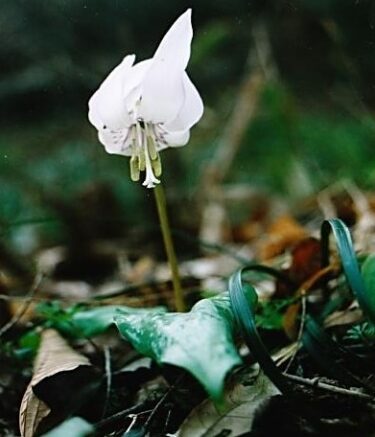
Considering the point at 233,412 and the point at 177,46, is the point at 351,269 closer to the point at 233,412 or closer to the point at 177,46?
the point at 233,412

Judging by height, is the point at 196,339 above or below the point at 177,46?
below

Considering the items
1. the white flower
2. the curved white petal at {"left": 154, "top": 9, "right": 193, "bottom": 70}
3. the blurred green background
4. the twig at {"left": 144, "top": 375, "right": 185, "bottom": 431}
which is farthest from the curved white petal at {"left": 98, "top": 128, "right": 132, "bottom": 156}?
the blurred green background

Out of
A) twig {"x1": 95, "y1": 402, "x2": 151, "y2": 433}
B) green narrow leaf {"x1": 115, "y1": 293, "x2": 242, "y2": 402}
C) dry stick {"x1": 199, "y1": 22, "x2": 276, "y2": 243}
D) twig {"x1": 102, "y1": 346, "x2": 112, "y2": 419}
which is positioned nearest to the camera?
green narrow leaf {"x1": 115, "y1": 293, "x2": 242, "y2": 402}

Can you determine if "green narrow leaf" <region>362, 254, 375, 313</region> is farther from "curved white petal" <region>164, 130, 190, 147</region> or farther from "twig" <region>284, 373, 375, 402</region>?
"curved white petal" <region>164, 130, 190, 147</region>

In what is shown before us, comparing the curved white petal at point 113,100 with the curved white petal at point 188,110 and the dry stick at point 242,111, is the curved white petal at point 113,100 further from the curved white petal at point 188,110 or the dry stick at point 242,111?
the dry stick at point 242,111

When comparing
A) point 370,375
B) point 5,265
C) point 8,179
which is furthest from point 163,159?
point 370,375

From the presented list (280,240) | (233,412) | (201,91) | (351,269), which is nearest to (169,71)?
(351,269)

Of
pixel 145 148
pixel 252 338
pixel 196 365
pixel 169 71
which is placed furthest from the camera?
pixel 145 148
